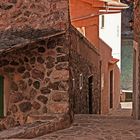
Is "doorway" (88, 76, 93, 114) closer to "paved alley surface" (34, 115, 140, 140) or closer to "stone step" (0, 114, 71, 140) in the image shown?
"paved alley surface" (34, 115, 140, 140)

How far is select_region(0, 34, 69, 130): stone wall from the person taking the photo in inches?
382

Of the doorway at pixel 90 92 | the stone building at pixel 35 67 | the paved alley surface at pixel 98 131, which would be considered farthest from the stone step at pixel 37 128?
the doorway at pixel 90 92

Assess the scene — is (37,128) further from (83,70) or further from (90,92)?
(90,92)

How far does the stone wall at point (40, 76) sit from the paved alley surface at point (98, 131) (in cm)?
62

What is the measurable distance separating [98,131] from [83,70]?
6.23 m

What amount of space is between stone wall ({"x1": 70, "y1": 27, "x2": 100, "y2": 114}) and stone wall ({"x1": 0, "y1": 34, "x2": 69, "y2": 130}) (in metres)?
1.55

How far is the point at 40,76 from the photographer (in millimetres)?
9734

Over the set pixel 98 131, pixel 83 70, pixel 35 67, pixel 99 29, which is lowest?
pixel 98 131

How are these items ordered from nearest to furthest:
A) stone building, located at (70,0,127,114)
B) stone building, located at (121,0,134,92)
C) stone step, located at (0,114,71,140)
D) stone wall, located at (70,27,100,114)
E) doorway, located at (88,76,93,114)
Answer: stone step, located at (0,114,71,140) < stone wall, located at (70,27,100,114) < doorway, located at (88,76,93,114) < stone building, located at (70,0,127,114) < stone building, located at (121,0,134,92)

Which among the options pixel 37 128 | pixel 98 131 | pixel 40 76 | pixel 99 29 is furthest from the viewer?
pixel 99 29

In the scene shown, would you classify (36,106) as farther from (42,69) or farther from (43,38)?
(43,38)

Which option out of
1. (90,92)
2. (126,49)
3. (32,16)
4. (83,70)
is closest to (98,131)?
(32,16)

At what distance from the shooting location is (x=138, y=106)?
41.4 ft

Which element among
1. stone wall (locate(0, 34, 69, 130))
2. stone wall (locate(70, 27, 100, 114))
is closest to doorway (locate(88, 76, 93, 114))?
stone wall (locate(70, 27, 100, 114))
